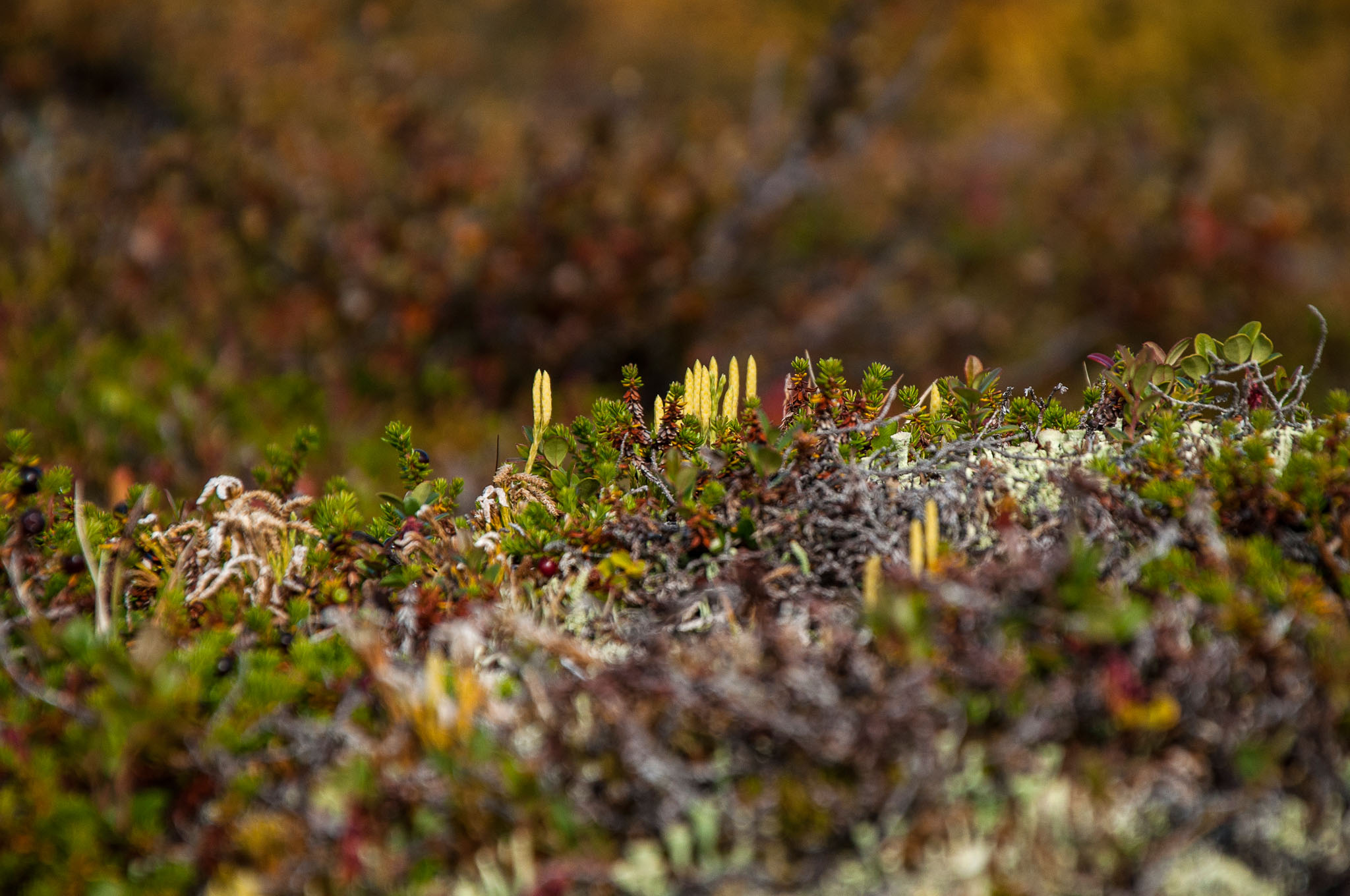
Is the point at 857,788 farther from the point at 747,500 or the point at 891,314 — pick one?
the point at 891,314

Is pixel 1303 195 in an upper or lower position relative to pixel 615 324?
upper

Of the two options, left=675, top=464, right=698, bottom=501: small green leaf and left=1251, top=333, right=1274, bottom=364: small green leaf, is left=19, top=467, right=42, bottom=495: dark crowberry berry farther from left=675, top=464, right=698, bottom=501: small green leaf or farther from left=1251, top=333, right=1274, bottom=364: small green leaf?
left=1251, top=333, right=1274, bottom=364: small green leaf

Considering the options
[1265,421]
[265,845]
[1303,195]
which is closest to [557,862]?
[265,845]

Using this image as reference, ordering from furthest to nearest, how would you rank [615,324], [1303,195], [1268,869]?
[1303,195] < [615,324] < [1268,869]

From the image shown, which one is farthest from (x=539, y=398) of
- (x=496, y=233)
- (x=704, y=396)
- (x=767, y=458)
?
(x=496, y=233)

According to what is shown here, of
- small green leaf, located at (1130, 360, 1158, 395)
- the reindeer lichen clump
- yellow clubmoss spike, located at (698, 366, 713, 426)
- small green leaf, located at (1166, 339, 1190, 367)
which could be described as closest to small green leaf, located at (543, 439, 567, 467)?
the reindeer lichen clump

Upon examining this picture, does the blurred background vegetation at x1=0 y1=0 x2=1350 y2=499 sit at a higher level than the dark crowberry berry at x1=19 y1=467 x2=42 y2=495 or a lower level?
higher
